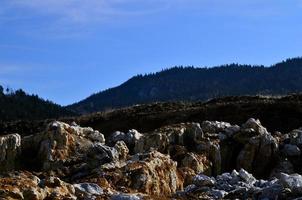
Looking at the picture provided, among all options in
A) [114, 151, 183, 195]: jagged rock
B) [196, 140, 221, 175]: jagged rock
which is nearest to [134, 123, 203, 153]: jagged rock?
[196, 140, 221, 175]: jagged rock

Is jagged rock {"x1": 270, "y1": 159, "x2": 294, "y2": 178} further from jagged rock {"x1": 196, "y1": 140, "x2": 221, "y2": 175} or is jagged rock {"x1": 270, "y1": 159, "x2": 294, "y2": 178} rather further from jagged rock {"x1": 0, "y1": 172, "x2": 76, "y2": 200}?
jagged rock {"x1": 0, "y1": 172, "x2": 76, "y2": 200}

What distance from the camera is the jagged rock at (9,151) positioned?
4484cm

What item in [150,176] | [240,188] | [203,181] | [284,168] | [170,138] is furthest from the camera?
[170,138]

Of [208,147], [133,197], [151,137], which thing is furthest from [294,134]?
[133,197]

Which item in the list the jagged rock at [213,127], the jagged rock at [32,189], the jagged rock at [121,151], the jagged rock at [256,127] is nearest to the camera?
the jagged rock at [32,189]

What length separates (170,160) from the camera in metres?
37.0

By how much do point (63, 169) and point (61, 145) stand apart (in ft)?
31.0

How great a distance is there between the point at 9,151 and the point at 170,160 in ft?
46.3

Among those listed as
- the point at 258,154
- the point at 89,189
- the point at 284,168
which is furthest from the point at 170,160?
the point at 89,189

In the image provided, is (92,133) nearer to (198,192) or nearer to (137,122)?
(198,192)

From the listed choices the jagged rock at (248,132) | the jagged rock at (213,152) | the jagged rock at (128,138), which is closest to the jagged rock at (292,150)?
the jagged rock at (248,132)

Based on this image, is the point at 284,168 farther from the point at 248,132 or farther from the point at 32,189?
the point at 32,189

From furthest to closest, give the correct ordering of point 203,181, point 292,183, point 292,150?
point 292,150
point 203,181
point 292,183

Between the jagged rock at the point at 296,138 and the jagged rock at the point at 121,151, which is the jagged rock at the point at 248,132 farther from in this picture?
the jagged rock at the point at 121,151
